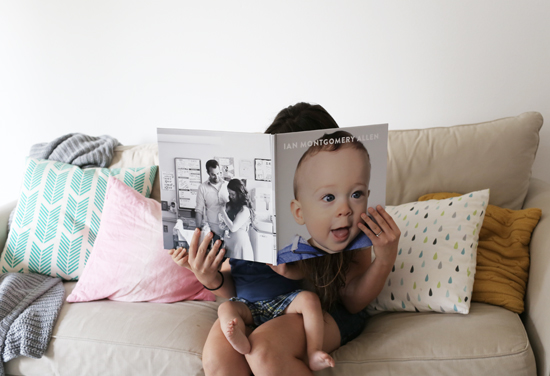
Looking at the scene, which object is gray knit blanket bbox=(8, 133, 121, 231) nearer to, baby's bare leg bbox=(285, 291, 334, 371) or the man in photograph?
the man in photograph

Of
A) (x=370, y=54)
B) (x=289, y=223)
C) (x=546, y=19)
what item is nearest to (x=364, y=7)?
(x=370, y=54)

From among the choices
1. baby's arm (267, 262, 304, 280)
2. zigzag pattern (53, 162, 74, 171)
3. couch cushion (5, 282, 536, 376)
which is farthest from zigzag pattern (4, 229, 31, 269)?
baby's arm (267, 262, 304, 280)

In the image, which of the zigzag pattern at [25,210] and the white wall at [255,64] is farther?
the white wall at [255,64]

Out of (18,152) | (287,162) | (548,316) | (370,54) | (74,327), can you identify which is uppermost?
(370,54)

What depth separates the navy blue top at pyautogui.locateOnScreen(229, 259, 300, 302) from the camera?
43.9 inches

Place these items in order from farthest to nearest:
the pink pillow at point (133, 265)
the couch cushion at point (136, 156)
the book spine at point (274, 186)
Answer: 1. the couch cushion at point (136, 156)
2. the pink pillow at point (133, 265)
3. the book spine at point (274, 186)

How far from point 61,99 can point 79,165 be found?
668mm

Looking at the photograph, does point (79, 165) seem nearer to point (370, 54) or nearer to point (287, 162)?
point (287, 162)

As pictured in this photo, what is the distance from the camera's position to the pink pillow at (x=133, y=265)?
131 centimetres

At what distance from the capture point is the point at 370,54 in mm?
1737

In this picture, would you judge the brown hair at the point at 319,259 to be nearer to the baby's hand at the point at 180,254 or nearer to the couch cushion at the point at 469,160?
the baby's hand at the point at 180,254

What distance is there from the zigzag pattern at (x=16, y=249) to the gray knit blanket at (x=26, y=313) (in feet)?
0.23

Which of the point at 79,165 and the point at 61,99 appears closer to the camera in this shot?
the point at 79,165

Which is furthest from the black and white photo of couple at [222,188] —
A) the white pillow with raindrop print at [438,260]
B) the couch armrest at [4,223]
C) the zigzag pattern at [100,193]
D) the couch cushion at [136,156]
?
the couch armrest at [4,223]
